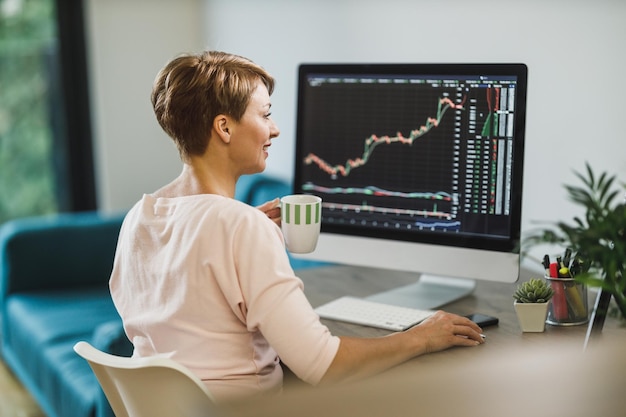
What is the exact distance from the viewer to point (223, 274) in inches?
53.2

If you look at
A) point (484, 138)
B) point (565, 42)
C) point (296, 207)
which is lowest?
point (296, 207)

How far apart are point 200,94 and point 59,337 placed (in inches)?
61.5

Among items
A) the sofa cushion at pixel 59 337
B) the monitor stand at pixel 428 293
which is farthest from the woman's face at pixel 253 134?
the sofa cushion at pixel 59 337

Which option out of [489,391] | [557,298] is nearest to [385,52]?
[557,298]

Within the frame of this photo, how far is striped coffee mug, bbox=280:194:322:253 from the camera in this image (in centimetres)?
162

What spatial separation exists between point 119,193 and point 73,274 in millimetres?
892

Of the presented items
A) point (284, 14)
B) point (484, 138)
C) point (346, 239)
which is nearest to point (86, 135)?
point (284, 14)

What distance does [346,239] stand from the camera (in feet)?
6.34

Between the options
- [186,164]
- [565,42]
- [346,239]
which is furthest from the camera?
[565,42]

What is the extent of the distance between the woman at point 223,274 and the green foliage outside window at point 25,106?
9.15 feet

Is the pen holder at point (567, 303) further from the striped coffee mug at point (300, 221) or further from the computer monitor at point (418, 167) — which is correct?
the striped coffee mug at point (300, 221)

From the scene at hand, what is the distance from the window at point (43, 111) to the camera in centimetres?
406

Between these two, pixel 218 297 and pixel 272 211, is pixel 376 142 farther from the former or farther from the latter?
pixel 218 297

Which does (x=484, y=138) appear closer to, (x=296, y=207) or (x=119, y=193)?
(x=296, y=207)
